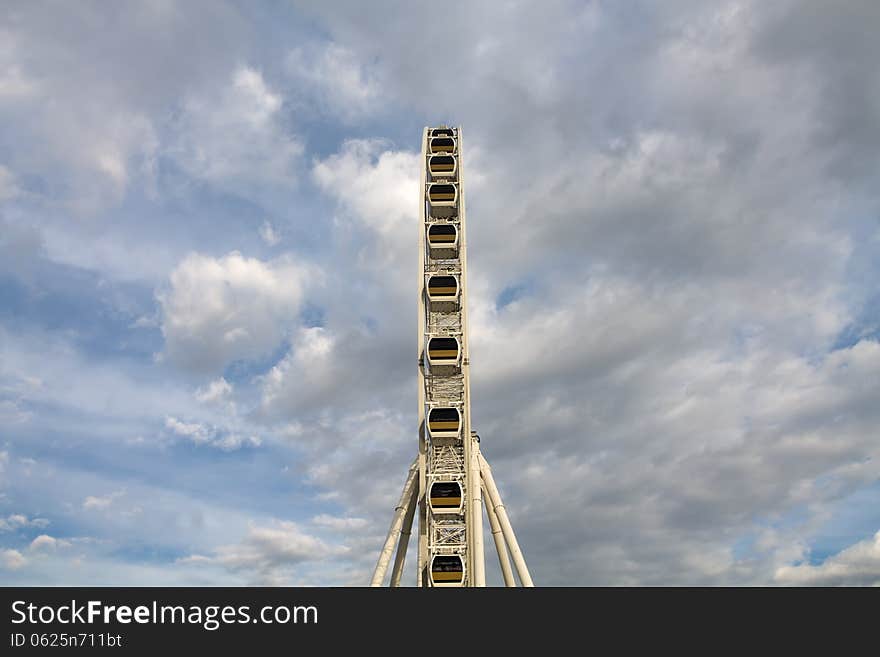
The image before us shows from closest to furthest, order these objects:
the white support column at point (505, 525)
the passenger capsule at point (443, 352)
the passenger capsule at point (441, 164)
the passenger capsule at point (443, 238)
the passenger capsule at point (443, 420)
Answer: the white support column at point (505, 525) < the passenger capsule at point (443, 420) < the passenger capsule at point (443, 352) < the passenger capsule at point (443, 238) < the passenger capsule at point (441, 164)

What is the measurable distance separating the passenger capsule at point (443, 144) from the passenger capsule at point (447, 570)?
42.0 metres

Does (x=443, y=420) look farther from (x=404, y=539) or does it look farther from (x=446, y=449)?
(x=404, y=539)

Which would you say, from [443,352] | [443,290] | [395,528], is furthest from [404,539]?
[443,290]

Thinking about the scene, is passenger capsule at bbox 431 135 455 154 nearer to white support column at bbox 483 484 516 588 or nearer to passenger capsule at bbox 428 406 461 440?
passenger capsule at bbox 428 406 461 440

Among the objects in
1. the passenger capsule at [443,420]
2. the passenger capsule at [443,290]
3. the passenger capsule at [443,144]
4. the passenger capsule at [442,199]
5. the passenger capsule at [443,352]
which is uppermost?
the passenger capsule at [443,144]

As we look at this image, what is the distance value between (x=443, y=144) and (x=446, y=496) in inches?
1475

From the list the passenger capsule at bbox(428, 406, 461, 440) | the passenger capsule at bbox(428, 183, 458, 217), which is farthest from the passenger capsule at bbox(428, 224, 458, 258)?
Result: the passenger capsule at bbox(428, 406, 461, 440)

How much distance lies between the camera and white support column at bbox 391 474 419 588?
74625 mm

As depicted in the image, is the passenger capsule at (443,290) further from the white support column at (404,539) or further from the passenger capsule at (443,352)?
the white support column at (404,539)

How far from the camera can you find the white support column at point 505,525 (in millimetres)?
67250

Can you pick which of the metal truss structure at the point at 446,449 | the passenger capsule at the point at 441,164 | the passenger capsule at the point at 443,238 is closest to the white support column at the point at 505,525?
the metal truss structure at the point at 446,449
